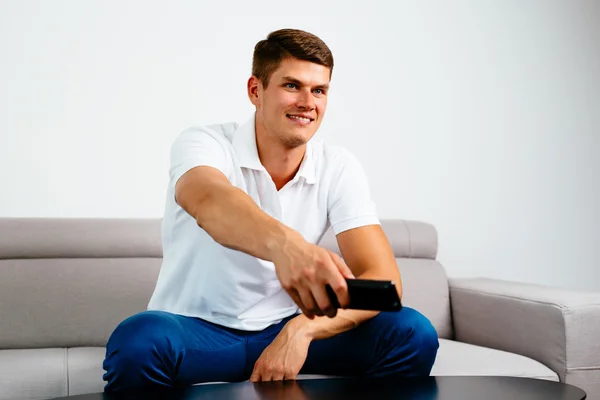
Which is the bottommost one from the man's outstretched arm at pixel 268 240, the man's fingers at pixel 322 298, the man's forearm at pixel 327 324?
the man's forearm at pixel 327 324

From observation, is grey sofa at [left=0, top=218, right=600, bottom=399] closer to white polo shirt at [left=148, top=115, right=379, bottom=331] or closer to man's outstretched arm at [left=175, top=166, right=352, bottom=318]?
white polo shirt at [left=148, top=115, right=379, bottom=331]

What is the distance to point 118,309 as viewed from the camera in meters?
2.31

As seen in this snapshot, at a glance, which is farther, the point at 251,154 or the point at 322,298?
the point at 251,154

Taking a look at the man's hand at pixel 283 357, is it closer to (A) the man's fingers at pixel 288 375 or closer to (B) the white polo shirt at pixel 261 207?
(A) the man's fingers at pixel 288 375

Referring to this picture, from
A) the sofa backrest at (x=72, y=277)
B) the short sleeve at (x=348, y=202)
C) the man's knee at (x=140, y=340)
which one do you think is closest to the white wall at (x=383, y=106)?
the sofa backrest at (x=72, y=277)

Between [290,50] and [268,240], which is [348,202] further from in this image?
[268,240]

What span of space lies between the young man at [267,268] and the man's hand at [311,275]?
312 mm

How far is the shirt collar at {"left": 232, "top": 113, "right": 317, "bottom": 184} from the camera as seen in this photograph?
6.27 feet

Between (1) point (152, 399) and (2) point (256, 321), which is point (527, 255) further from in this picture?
(1) point (152, 399)

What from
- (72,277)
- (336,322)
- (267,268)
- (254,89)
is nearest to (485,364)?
(336,322)

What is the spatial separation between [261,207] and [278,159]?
15 cm

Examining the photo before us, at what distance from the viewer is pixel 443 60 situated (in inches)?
123

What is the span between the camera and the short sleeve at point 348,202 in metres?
1.94

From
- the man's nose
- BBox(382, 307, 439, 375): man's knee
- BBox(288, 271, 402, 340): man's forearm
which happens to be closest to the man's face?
the man's nose
